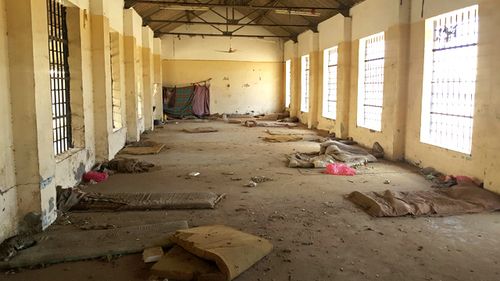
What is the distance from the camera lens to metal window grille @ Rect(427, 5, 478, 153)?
7.04 m

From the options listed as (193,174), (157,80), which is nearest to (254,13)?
(157,80)

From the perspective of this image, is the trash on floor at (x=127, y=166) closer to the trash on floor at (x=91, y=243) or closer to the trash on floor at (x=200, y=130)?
the trash on floor at (x=91, y=243)

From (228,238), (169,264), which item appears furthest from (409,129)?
(169,264)

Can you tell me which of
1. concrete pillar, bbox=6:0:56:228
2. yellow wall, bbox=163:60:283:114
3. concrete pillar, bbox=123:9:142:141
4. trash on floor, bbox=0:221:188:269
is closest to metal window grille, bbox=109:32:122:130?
concrete pillar, bbox=123:9:142:141

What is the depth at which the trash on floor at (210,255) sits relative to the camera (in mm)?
3506

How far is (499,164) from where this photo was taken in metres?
5.94

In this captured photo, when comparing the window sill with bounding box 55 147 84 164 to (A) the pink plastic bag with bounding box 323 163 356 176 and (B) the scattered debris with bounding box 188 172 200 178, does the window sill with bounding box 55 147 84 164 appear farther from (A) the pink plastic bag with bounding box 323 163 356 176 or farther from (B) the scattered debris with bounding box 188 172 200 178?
(A) the pink plastic bag with bounding box 323 163 356 176

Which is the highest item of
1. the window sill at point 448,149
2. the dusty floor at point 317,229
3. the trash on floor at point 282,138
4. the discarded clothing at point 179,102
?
the discarded clothing at point 179,102

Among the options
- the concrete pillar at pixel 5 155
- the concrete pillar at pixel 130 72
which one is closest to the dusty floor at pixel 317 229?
the concrete pillar at pixel 5 155

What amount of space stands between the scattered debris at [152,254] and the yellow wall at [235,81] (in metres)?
17.1

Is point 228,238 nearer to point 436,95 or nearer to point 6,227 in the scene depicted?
point 6,227

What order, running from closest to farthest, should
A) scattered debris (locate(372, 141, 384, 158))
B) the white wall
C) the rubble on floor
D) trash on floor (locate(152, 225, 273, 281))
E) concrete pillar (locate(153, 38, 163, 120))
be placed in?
1. trash on floor (locate(152, 225, 273, 281))
2. the rubble on floor
3. scattered debris (locate(372, 141, 384, 158))
4. concrete pillar (locate(153, 38, 163, 120))
5. the white wall

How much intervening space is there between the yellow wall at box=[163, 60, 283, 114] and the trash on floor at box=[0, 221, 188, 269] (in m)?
16.4

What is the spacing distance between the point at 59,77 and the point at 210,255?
4.62 m
